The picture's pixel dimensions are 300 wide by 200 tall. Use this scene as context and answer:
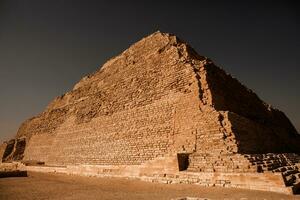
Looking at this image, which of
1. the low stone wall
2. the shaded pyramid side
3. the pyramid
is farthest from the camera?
the shaded pyramid side

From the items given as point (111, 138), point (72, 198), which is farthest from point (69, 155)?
point (72, 198)

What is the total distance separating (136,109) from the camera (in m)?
13.4

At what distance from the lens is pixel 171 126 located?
11.0 meters

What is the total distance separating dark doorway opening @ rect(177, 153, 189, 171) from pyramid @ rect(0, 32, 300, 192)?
0.10ft

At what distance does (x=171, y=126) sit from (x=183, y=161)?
230 cm

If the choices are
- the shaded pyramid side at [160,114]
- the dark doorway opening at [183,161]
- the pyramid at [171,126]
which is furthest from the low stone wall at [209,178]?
the shaded pyramid side at [160,114]

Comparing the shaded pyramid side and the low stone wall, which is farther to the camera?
the shaded pyramid side

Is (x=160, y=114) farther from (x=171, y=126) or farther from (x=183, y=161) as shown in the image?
(x=183, y=161)

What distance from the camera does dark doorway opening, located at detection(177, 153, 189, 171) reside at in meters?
8.79

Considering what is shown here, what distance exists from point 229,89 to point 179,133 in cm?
390

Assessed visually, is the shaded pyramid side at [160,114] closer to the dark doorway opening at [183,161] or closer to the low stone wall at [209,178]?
the dark doorway opening at [183,161]

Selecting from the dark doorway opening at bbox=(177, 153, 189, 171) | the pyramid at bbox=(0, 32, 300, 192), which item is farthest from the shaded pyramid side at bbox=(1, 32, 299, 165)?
the dark doorway opening at bbox=(177, 153, 189, 171)

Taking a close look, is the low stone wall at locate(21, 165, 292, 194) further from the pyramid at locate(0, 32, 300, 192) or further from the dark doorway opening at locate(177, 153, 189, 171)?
the dark doorway opening at locate(177, 153, 189, 171)

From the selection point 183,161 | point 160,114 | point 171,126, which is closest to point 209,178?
point 183,161
